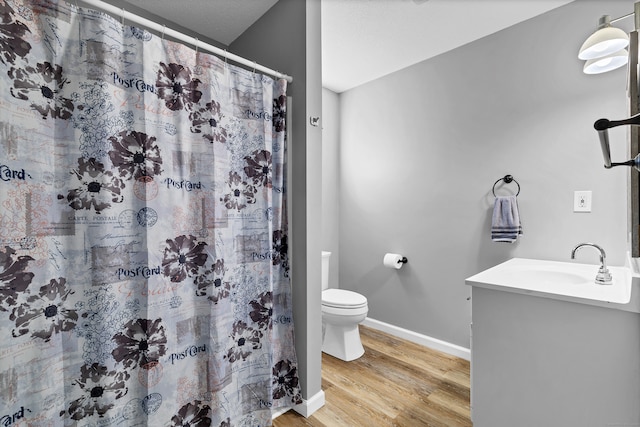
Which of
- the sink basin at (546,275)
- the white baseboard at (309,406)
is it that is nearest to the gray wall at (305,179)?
the white baseboard at (309,406)

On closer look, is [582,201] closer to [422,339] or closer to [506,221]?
[506,221]

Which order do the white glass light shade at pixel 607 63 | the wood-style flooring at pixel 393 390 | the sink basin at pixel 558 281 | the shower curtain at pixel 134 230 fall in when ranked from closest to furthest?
the shower curtain at pixel 134 230
the sink basin at pixel 558 281
the white glass light shade at pixel 607 63
the wood-style flooring at pixel 393 390

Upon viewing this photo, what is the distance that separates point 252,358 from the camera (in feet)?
5.11

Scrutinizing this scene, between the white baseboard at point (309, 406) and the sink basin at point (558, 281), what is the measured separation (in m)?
1.11

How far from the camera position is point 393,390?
1.91 meters

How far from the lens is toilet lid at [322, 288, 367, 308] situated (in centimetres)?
225

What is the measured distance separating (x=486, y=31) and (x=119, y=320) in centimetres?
285

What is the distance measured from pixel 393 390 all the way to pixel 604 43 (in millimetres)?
2253

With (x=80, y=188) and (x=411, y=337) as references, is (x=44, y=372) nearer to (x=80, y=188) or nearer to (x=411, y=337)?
(x=80, y=188)

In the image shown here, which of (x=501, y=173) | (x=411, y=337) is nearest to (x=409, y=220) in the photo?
(x=501, y=173)

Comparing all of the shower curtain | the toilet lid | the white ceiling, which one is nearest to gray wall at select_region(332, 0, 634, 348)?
the white ceiling

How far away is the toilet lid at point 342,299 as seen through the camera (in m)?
2.25

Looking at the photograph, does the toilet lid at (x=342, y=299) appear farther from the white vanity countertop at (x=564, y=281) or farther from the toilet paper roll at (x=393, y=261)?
the white vanity countertop at (x=564, y=281)

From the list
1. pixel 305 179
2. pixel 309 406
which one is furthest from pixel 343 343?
pixel 305 179
